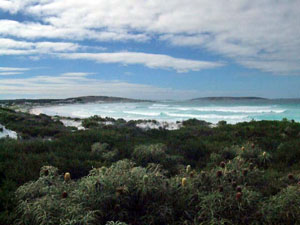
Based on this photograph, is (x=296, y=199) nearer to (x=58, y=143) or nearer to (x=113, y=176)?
(x=113, y=176)

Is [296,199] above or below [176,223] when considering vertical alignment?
above

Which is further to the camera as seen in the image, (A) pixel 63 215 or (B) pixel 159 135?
(B) pixel 159 135

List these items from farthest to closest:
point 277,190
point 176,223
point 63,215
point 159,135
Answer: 1. point 159,135
2. point 277,190
3. point 176,223
4. point 63,215

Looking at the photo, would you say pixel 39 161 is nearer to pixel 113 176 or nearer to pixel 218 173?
pixel 113 176

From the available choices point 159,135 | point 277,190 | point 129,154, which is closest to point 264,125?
point 159,135

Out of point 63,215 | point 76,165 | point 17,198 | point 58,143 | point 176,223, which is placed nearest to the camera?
point 63,215

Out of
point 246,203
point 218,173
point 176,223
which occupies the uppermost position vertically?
point 218,173

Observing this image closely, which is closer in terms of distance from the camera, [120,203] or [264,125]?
[120,203]

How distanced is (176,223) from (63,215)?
1.57m

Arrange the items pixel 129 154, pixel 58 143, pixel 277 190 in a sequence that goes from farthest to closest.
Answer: pixel 58 143
pixel 129 154
pixel 277 190

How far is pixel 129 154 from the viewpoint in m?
8.16

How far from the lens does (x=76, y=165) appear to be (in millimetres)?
6289

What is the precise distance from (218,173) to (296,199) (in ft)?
3.85

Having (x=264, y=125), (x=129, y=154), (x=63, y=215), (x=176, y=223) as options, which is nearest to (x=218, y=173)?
(x=176, y=223)
